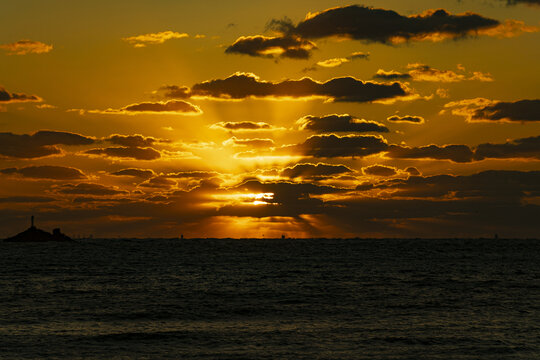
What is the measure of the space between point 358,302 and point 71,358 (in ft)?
113

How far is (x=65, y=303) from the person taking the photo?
6469 cm

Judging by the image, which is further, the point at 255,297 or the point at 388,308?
the point at 255,297

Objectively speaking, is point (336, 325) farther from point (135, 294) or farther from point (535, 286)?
point (535, 286)

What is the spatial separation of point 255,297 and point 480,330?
29.2 meters

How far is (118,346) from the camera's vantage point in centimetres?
4266

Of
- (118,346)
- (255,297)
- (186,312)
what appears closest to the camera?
(118,346)

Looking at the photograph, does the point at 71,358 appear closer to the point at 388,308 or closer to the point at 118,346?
the point at 118,346

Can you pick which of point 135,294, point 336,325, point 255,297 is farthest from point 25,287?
point 336,325

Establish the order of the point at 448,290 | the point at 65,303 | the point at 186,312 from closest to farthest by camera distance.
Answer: the point at 186,312, the point at 65,303, the point at 448,290

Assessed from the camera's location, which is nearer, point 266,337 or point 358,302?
point 266,337

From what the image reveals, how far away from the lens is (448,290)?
8006 centimetres

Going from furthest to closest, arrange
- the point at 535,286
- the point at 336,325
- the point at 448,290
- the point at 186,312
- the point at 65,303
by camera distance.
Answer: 1. the point at 535,286
2. the point at 448,290
3. the point at 65,303
4. the point at 186,312
5. the point at 336,325

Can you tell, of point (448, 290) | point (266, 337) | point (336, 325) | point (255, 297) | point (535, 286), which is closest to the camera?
point (266, 337)

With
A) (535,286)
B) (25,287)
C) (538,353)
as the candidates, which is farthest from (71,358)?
(535,286)
